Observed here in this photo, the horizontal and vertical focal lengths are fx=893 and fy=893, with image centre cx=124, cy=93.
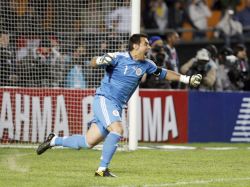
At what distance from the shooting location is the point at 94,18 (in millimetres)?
17094

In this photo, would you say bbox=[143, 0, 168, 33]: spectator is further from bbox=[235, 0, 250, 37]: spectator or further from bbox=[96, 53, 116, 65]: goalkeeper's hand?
bbox=[96, 53, 116, 65]: goalkeeper's hand

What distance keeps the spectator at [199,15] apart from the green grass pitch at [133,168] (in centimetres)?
717

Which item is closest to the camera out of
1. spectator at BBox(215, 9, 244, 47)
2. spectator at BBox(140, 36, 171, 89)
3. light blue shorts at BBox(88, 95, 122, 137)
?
light blue shorts at BBox(88, 95, 122, 137)

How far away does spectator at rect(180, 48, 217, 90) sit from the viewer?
1848 centimetres

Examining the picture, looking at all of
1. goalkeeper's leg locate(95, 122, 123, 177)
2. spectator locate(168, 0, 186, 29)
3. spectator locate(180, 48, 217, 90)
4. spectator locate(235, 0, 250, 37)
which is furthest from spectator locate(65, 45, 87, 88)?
spectator locate(235, 0, 250, 37)

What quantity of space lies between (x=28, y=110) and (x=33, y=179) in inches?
266

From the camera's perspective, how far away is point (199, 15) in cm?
2330

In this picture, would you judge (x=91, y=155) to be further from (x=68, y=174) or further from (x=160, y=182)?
(x=160, y=182)

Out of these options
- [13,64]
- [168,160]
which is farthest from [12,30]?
[168,160]

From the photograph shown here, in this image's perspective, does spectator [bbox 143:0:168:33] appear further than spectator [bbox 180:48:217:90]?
Yes

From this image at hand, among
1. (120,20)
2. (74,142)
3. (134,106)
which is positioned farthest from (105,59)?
(120,20)

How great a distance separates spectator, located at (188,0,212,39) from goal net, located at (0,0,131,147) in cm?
644

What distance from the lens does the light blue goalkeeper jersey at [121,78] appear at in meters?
11.6

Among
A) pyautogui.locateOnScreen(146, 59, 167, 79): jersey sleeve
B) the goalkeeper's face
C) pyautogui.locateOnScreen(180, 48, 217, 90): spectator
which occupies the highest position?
the goalkeeper's face
